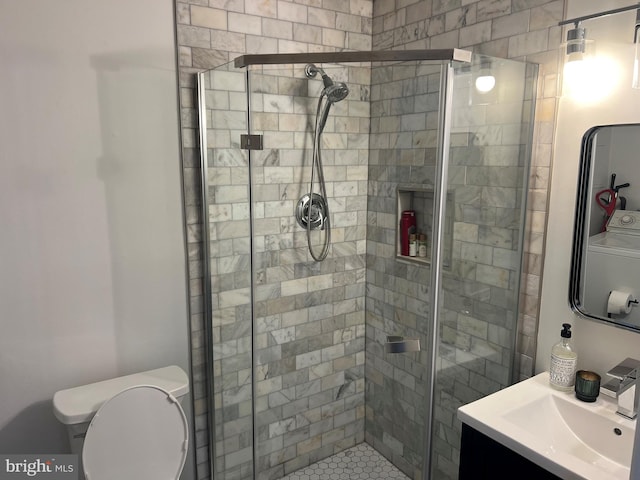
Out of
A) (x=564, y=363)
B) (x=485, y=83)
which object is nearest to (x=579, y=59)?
(x=485, y=83)

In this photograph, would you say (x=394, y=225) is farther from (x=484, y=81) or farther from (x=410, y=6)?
(x=410, y=6)

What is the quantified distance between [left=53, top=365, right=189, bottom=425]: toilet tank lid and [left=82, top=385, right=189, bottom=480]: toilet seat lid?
0.06 meters

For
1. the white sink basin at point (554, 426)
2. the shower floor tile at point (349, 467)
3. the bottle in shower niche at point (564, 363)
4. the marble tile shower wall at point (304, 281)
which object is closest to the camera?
the white sink basin at point (554, 426)

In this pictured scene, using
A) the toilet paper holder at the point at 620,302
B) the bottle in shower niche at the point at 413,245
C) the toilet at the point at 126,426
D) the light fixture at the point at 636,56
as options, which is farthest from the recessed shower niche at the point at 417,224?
the toilet at the point at 126,426

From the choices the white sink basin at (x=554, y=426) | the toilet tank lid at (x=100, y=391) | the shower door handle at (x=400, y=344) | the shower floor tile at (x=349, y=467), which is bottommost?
the shower floor tile at (x=349, y=467)

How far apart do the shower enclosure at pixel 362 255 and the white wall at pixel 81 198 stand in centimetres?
24

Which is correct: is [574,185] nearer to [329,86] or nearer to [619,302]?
[619,302]

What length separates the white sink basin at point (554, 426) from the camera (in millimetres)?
1416

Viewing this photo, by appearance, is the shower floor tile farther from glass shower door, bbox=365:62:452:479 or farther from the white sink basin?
the white sink basin

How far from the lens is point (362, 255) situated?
215cm

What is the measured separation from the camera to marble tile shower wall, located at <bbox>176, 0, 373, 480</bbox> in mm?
2064

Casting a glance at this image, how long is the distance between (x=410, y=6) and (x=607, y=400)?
194cm

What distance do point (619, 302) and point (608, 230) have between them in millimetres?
256

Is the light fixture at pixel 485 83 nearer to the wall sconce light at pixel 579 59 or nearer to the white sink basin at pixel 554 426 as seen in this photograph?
the wall sconce light at pixel 579 59
